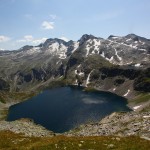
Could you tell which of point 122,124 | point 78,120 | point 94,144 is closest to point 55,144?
point 94,144

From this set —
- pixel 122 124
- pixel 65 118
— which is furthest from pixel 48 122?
pixel 122 124

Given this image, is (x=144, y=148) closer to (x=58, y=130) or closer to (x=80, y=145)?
(x=80, y=145)

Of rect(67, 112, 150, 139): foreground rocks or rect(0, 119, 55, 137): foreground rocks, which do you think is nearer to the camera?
rect(67, 112, 150, 139): foreground rocks

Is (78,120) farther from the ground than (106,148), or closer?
closer

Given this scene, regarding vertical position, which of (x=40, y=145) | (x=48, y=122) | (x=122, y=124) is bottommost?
(x=48, y=122)

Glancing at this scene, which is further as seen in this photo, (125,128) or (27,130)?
(27,130)

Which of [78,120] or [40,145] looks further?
[78,120]

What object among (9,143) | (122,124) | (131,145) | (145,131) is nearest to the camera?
(131,145)

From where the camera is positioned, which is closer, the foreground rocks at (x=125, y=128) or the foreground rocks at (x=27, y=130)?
the foreground rocks at (x=125, y=128)

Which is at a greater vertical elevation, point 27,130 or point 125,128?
point 125,128

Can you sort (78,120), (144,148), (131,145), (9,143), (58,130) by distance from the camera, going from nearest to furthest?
(144,148) < (131,145) < (9,143) < (58,130) < (78,120)
